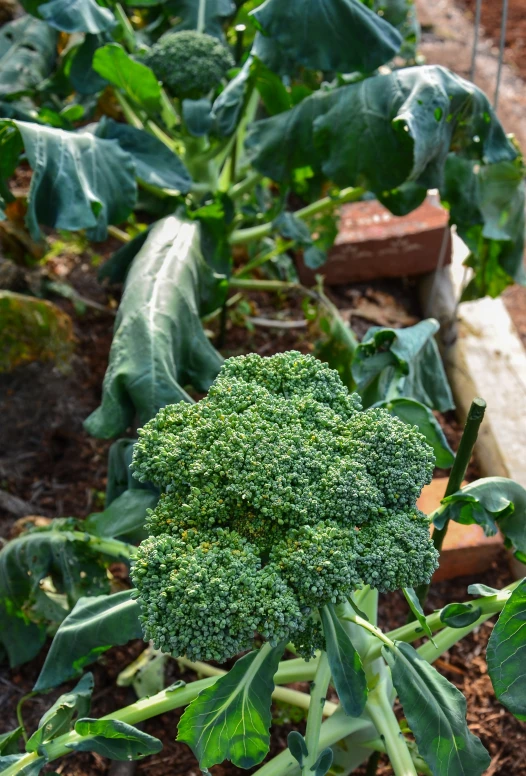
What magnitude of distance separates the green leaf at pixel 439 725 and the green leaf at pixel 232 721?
291 mm

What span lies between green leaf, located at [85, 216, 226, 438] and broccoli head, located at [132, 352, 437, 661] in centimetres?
40

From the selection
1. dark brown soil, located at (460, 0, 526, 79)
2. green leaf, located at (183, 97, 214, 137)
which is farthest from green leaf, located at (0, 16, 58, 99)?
Result: dark brown soil, located at (460, 0, 526, 79)

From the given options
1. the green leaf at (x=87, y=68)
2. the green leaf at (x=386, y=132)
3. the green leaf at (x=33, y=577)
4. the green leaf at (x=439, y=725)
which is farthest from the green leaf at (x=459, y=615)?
the green leaf at (x=87, y=68)

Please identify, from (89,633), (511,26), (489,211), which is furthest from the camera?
(511,26)

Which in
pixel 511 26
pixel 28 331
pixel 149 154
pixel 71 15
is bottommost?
pixel 28 331

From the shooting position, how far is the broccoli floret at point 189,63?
8.63 feet

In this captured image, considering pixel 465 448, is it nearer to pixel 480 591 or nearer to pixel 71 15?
pixel 480 591

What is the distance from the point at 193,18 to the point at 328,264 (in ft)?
4.05

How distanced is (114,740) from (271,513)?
25.5 inches

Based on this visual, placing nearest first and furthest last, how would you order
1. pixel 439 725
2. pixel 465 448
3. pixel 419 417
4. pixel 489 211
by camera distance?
1. pixel 439 725
2. pixel 465 448
3. pixel 419 417
4. pixel 489 211

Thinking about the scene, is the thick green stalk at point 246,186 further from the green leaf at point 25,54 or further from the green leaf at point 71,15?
the green leaf at point 25,54

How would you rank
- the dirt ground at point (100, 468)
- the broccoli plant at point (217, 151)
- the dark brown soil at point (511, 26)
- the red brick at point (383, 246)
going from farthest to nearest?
the dark brown soil at point (511, 26) → the red brick at point (383, 246) → the broccoli plant at point (217, 151) → the dirt ground at point (100, 468)

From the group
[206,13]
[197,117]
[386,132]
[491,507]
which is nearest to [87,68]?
[197,117]

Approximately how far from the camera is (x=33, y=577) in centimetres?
204
